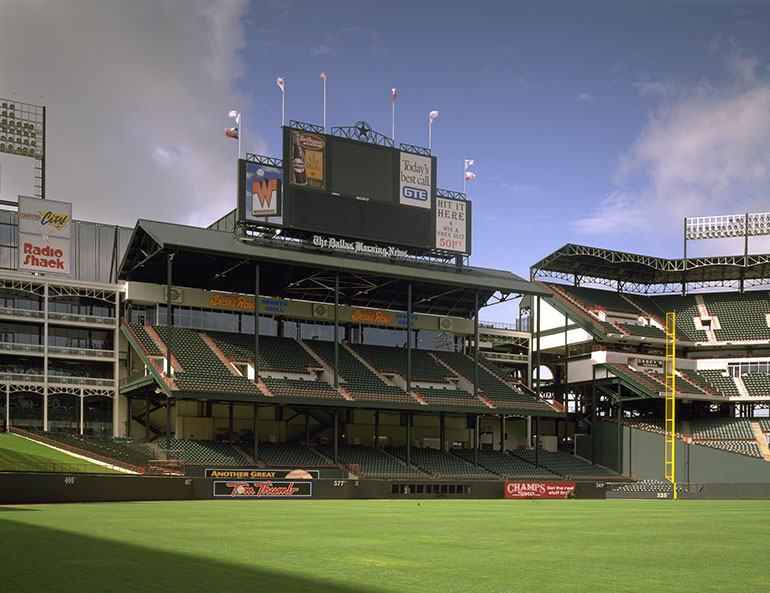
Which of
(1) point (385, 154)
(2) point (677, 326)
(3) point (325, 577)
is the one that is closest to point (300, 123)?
(1) point (385, 154)

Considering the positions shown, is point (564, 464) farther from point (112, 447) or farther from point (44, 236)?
point (44, 236)

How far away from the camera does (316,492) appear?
150ft

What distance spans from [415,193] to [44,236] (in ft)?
83.6

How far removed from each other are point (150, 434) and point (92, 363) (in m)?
6.17

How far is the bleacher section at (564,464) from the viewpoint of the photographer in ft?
209

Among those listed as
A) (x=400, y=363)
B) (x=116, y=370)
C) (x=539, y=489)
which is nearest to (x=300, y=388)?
(x=400, y=363)

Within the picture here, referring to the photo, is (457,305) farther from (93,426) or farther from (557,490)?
(93,426)

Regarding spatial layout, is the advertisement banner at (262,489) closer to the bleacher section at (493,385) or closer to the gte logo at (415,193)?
the bleacher section at (493,385)

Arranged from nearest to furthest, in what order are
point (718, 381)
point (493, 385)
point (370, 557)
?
point (370, 557) < point (493, 385) < point (718, 381)

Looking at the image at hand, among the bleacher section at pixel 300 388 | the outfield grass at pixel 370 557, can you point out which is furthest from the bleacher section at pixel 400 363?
the outfield grass at pixel 370 557

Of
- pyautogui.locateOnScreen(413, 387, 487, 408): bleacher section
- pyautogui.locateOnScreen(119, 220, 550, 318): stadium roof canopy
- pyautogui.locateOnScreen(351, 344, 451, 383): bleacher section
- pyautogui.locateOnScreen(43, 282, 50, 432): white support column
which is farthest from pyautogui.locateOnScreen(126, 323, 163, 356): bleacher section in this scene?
pyautogui.locateOnScreen(413, 387, 487, 408): bleacher section

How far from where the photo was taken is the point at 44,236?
5416 centimetres

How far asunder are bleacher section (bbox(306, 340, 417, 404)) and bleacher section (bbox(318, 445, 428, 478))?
4.10m

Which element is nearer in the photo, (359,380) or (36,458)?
(36,458)
